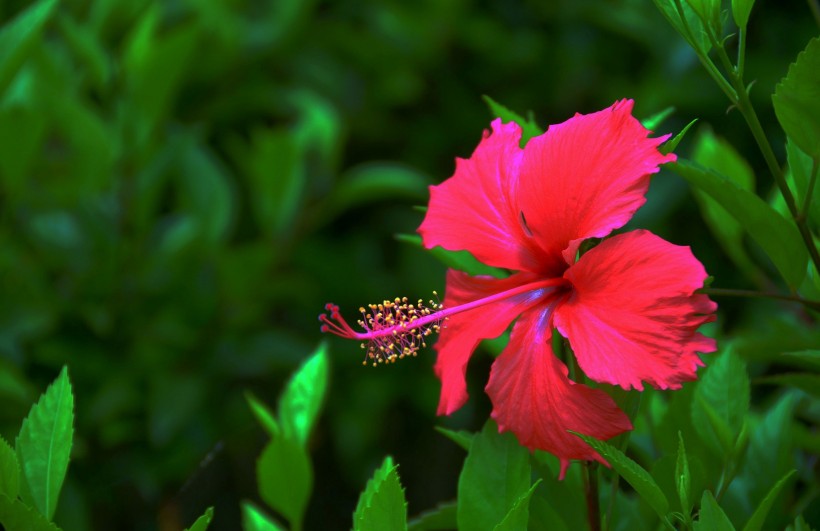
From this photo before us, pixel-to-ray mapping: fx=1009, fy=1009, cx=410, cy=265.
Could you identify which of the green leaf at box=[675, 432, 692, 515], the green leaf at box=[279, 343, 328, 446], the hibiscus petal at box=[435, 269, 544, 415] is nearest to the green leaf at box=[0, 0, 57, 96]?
the green leaf at box=[279, 343, 328, 446]

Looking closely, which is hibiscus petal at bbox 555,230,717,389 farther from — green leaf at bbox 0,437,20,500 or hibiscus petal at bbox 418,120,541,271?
green leaf at bbox 0,437,20,500

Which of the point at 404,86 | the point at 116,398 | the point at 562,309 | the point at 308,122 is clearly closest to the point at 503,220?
the point at 562,309

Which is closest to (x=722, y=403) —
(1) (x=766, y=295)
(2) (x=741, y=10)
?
(1) (x=766, y=295)

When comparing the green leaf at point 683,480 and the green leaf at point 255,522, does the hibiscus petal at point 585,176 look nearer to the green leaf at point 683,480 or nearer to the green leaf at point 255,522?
the green leaf at point 683,480

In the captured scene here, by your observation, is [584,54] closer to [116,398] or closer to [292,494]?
[116,398]

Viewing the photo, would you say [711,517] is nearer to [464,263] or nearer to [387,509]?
[387,509]
